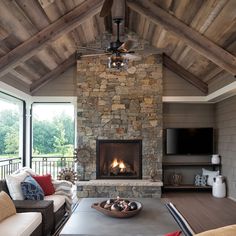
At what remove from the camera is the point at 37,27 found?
5.31m

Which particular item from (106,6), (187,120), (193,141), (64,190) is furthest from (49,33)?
(193,141)

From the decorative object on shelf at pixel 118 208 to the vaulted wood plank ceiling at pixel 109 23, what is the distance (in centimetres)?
302

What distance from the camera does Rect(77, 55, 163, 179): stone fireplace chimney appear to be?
7445mm

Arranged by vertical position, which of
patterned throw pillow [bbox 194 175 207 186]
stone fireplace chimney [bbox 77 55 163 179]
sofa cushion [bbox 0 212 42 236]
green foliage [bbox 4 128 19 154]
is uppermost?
stone fireplace chimney [bbox 77 55 163 179]

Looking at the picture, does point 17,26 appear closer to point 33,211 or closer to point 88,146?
point 33,211

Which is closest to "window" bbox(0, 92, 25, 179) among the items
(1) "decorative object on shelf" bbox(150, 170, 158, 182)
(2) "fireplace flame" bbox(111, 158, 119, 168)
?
(2) "fireplace flame" bbox(111, 158, 119, 168)

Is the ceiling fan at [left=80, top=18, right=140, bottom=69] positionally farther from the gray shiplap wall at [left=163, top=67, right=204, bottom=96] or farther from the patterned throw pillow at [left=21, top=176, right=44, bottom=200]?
the gray shiplap wall at [left=163, top=67, right=204, bottom=96]

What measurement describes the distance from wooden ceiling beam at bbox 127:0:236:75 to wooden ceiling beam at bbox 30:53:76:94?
8.53ft

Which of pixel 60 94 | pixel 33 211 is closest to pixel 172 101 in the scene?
pixel 60 94

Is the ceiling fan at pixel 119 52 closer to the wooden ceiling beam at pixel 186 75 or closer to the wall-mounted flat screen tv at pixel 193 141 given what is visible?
the wooden ceiling beam at pixel 186 75

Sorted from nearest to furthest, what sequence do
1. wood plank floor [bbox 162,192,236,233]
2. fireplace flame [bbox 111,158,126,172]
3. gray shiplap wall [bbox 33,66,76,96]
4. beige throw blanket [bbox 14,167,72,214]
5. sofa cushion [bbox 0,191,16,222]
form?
sofa cushion [bbox 0,191,16,222] < wood plank floor [bbox 162,192,236,233] < beige throw blanket [bbox 14,167,72,214] < fireplace flame [bbox 111,158,126,172] < gray shiplap wall [bbox 33,66,76,96]

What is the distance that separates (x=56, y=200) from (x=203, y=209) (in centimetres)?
300

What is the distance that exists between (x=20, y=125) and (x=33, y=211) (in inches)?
164

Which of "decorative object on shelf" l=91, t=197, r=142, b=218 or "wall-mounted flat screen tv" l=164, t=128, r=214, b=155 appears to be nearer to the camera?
"decorative object on shelf" l=91, t=197, r=142, b=218
